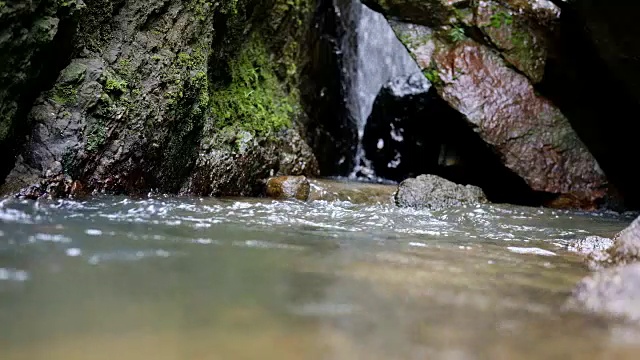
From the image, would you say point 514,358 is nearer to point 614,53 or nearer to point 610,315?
point 610,315

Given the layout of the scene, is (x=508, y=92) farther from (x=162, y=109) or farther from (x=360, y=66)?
(x=162, y=109)

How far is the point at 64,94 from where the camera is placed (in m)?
4.37

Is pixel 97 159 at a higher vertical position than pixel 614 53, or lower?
lower

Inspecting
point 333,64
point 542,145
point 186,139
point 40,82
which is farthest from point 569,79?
point 40,82

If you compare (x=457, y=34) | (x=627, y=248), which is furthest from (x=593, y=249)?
(x=457, y=34)

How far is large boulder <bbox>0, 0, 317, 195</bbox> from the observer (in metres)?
4.34

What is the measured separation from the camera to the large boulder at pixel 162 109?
4.34m

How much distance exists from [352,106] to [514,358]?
31.6 ft

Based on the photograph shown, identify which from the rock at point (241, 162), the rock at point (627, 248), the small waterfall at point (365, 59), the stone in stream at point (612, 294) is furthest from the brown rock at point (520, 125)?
the stone in stream at point (612, 294)

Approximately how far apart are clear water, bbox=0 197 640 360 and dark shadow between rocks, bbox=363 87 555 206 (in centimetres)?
429

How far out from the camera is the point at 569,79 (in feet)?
24.1

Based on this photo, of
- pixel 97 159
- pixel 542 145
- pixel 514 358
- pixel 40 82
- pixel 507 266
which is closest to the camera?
pixel 514 358

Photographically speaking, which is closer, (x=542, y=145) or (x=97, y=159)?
(x=97, y=159)

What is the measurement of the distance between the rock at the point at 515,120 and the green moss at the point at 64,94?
4.82m
